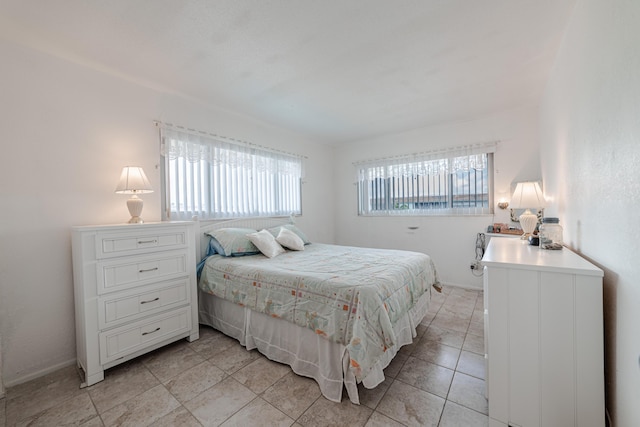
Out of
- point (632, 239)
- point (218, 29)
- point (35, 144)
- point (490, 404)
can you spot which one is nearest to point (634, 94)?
point (632, 239)

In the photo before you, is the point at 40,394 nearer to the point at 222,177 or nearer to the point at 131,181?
the point at 131,181

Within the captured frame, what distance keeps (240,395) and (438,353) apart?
1.56 meters

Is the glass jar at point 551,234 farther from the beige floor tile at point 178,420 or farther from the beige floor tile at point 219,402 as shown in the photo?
the beige floor tile at point 178,420

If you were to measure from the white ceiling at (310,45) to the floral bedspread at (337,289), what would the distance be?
68.8 inches

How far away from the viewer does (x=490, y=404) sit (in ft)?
4.32

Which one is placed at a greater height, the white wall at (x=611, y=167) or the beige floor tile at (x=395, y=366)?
the white wall at (x=611, y=167)

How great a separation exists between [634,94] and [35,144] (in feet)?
11.3

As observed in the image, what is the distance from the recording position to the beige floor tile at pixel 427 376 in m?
1.69

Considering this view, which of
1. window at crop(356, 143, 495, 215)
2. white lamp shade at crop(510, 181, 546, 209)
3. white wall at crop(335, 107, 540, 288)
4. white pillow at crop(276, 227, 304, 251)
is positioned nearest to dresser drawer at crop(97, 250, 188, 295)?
white pillow at crop(276, 227, 304, 251)

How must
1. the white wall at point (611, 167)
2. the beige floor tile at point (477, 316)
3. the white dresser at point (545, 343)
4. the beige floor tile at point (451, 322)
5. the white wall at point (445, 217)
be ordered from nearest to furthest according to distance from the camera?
the white wall at point (611, 167), the white dresser at point (545, 343), the beige floor tile at point (451, 322), the beige floor tile at point (477, 316), the white wall at point (445, 217)

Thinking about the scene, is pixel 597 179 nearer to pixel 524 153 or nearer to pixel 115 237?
pixel 524 153

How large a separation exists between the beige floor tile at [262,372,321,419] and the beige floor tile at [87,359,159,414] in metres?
0.86

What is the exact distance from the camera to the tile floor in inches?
57.5

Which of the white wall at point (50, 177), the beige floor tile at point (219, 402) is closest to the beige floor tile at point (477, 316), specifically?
the beige floor tile at point (219, 402)
